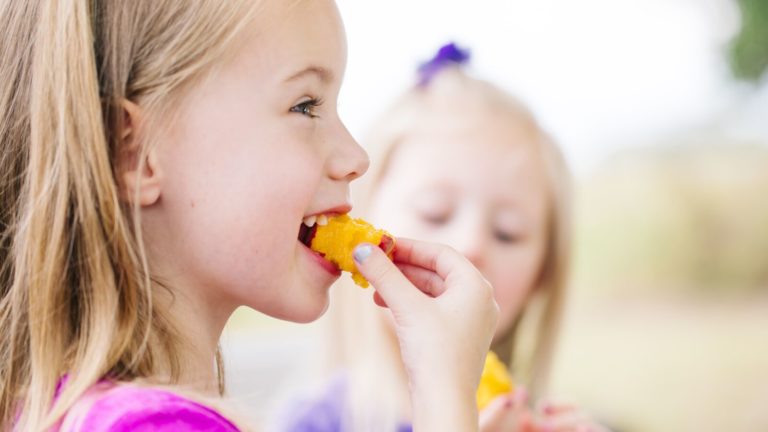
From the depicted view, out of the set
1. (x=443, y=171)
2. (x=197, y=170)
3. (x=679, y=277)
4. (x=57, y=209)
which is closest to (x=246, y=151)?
(x=197, y=170)

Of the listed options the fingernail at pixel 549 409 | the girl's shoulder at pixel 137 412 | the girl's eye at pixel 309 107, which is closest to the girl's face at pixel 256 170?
the girl's eye at pixel 309 107

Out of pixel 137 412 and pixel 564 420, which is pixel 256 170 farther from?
pixel 564 420

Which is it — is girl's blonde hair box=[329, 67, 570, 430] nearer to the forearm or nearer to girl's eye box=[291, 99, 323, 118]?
girl's eye box=[291, 99, 323, 118]

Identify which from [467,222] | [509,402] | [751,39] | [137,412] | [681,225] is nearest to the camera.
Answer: [137,412]

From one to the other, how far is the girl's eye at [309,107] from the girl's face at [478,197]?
0.64 meters

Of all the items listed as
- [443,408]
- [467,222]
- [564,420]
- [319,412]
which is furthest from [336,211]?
[319,412]

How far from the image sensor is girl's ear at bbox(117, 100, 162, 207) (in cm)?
84

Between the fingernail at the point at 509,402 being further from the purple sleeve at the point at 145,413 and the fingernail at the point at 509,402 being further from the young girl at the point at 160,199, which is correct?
the purple sleeve at the point at 145,413

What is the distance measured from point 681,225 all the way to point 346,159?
2.71 meters

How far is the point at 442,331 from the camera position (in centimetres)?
85

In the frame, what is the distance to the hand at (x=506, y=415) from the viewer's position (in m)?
1.40

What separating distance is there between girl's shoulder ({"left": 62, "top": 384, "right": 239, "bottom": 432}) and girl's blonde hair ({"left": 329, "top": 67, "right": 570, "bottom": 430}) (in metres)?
0.96

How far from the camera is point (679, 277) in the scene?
3.40m

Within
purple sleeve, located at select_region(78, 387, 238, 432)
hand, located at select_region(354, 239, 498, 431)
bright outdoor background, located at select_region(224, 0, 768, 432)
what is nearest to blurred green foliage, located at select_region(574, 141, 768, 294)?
bright outdoor background, located at select_region(224, 0, 768, 432)
